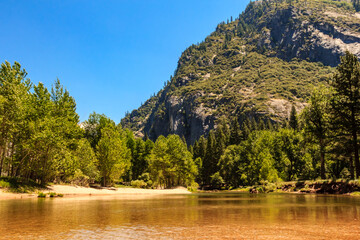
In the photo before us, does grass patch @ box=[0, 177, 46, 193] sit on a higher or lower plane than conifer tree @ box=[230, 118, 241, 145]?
lower

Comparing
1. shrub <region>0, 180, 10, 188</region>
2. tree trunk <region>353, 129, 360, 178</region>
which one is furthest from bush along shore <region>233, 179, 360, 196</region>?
shrub <region>0, 180, 10, 188</region>

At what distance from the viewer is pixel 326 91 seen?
4584 cm

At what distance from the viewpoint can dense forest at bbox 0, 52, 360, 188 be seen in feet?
114

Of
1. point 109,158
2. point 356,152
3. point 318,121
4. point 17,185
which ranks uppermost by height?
point 318,121

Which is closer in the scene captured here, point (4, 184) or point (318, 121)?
point (4, 184)

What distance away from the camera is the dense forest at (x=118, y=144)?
114 feet

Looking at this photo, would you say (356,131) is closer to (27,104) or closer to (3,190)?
(3,190)

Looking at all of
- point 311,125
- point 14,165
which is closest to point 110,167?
point 14,165

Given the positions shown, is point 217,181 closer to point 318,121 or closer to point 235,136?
point 235,136

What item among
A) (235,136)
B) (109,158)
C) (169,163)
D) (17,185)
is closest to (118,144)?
(109,158)

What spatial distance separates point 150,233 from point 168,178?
72139mm

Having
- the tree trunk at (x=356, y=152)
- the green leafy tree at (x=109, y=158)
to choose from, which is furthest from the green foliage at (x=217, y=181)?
the tree trunk at (x=356, y=152)

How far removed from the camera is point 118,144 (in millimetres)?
59875

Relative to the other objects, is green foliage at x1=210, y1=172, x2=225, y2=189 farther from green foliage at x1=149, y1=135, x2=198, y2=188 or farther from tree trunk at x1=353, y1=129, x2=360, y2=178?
tree trunk at x1=353, y1=129, x2=360, y2=178
